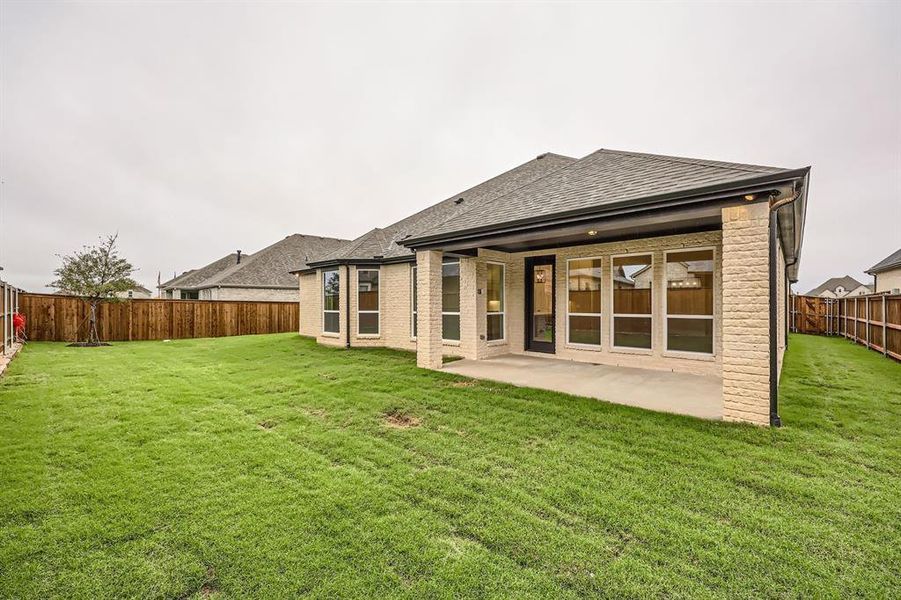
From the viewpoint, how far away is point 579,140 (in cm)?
2081

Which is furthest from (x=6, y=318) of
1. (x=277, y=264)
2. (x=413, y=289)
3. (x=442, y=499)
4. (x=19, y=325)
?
(x=277, y=264)

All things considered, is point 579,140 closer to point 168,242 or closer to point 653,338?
point 653,338

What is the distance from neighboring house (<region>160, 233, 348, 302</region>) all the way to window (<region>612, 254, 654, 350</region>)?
21.4 m

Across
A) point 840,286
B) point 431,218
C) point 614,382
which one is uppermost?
point 431,218

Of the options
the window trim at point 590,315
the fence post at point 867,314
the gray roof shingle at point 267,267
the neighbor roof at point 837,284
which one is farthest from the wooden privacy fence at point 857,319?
the neighbor roof at point 837,284

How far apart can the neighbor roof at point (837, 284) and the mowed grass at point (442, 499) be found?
2807 inches

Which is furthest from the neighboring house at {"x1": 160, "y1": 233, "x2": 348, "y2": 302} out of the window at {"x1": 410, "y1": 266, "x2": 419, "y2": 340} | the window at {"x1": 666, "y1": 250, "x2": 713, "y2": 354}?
the window at {"x1": 666, "y1": 250, "x2": 713, "y2": 354}

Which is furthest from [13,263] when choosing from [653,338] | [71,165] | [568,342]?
[653,338]

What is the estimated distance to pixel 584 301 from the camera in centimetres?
929

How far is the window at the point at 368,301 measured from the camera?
1279 centimetres

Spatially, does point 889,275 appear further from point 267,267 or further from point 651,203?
point 267,267

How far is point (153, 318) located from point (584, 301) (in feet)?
58.9

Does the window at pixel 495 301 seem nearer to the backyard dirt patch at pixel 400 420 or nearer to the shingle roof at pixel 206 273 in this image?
the backyard dirt patch at pixel 400 420

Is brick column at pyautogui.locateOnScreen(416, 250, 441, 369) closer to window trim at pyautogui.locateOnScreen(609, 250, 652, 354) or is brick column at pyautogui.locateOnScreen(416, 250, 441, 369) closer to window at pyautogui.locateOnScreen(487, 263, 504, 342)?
window at pyautogui.locateOnScreen(487, 263, 504, 342)
